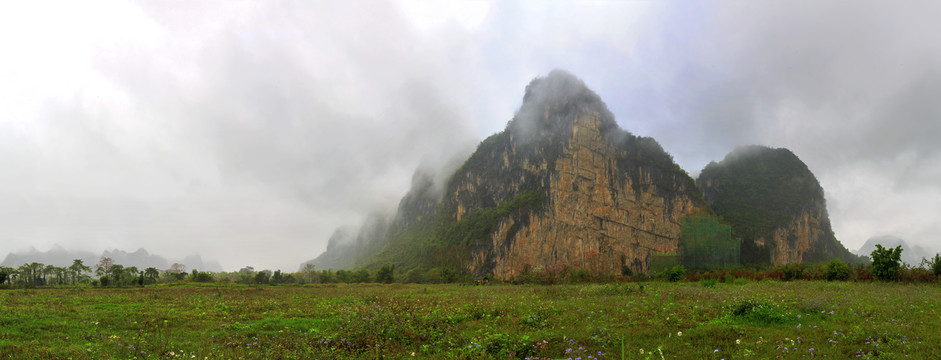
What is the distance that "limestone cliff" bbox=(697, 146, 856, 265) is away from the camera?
5295 inches

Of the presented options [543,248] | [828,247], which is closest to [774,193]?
[828,247]

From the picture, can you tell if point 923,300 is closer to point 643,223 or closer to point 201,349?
point 201,349

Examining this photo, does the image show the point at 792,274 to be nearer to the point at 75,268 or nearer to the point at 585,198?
the point at 75,268

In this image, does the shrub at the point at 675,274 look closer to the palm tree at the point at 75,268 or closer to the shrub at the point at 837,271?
the shrub at the point at 837,271

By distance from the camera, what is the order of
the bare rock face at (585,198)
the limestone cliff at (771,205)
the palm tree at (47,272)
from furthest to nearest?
the limestone cliff at (771,205), the bare rock face at (585,198), the palm tree at (47,272)

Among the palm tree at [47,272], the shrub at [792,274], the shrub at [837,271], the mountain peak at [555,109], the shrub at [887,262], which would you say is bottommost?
the palm tree at [47,272]

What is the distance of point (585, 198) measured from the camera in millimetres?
124812

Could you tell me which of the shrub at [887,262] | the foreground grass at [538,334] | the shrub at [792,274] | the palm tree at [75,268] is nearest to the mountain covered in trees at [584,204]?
the palm tree at [75,268]

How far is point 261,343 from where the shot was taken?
9.28 metres

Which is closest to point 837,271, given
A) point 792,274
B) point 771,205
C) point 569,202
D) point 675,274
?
point 792,274

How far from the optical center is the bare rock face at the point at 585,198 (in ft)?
400

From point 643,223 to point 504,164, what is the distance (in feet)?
177

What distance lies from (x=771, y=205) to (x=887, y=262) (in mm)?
148290

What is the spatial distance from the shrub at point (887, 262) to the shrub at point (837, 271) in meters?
2.02
